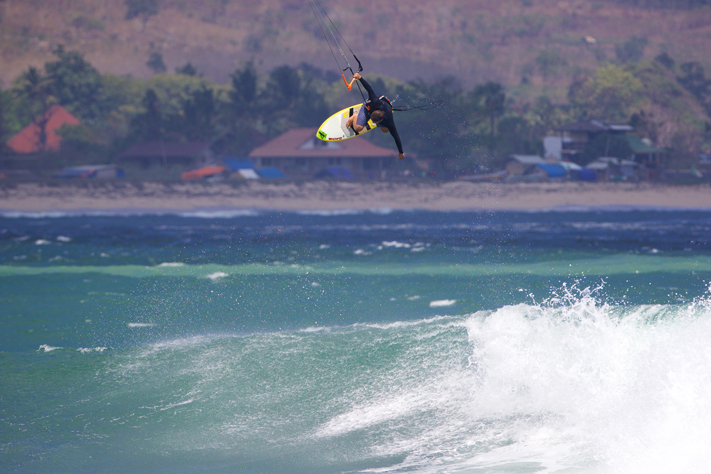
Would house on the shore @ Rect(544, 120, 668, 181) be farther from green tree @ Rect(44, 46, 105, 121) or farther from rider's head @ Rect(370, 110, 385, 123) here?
rider's head @ Rect(370, 110, 385, 123)

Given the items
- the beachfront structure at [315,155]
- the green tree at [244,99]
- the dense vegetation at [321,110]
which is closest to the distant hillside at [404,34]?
the dense vegetation at [321,110]

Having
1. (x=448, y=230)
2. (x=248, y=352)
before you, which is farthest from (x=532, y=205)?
(x=248, y=352)

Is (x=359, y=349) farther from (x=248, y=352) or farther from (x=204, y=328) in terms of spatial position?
(x=204, y=328)

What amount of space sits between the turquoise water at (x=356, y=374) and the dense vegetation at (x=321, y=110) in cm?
5196

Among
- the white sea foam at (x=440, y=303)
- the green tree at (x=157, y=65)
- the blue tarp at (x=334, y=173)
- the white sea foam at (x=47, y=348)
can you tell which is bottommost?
the white sea foam at (x=440, y=303)

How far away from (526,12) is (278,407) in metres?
133

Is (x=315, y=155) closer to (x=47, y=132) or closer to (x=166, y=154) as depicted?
(x=166, y=154)

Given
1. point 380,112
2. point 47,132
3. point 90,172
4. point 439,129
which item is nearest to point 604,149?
point 439,129

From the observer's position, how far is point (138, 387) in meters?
11.3

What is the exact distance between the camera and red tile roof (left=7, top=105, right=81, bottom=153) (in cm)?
8844

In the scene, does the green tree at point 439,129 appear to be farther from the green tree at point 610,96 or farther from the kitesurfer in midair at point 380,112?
the kitesurfer in midair at point 380,112

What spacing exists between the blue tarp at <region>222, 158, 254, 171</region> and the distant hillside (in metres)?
48.9

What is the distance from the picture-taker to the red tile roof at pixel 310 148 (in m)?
76.7

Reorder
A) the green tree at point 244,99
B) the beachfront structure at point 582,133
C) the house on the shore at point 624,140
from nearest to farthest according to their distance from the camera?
the house on the shore at point 624,140, the beachfront structure at point 582,133, the green tree at point 244,99
